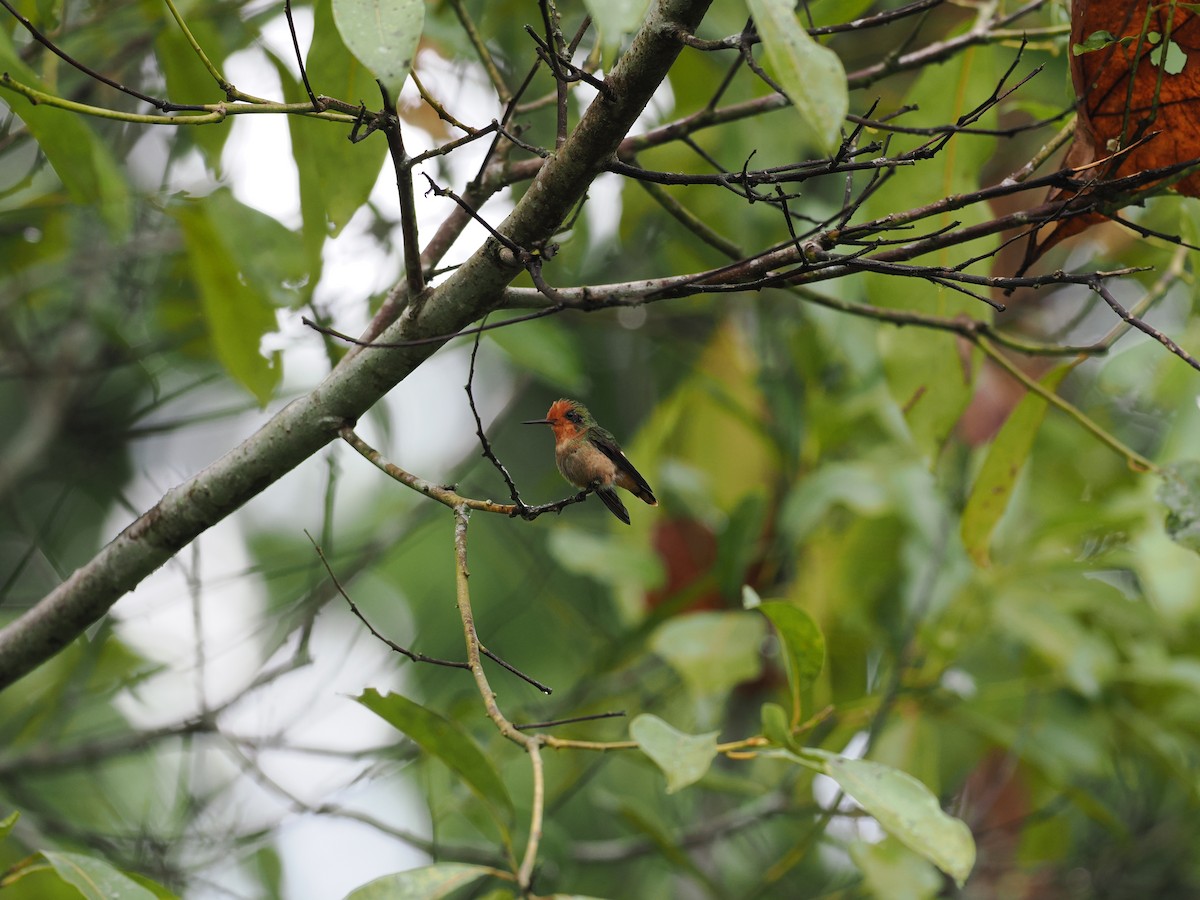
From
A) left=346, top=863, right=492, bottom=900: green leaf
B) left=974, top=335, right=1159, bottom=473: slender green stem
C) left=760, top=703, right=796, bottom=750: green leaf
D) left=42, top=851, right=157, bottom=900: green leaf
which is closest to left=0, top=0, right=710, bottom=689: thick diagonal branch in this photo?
left=42, top=851, right=157, bottom=900: green leaf

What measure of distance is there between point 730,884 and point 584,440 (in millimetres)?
3375

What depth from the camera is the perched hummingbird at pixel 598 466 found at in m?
2.69

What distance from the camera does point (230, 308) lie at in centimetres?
288

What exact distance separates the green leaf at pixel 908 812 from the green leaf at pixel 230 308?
1.64 m

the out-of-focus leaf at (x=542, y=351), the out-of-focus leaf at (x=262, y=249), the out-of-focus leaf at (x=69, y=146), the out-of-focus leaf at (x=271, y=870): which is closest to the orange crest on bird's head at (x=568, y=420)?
the out-of-focus leaf at (x=542, y=351)

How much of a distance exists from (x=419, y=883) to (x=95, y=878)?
56cm

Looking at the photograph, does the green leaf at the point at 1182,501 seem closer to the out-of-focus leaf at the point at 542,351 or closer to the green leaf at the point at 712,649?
the green leaf at the point at 712,649

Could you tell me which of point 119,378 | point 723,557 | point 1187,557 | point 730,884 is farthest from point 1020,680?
point 119,378

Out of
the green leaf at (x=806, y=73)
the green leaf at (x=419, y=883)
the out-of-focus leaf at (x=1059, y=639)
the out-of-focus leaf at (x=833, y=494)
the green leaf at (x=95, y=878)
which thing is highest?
the out-of-focus leaf at (x=833, y=494)

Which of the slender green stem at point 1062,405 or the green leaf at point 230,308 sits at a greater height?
the green leaf at point 230,308

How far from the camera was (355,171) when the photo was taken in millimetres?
2359

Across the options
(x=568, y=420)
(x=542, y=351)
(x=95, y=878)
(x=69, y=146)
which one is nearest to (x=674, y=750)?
(x=95, y=878)

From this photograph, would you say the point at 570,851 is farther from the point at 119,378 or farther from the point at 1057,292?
the point at 1057,292

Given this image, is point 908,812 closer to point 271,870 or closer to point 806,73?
point 806,73
